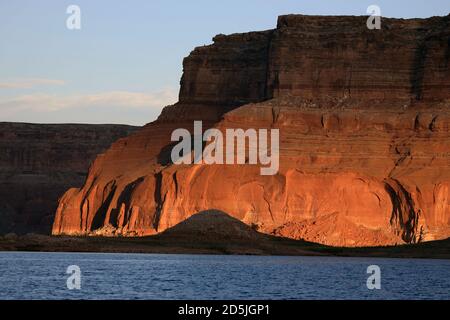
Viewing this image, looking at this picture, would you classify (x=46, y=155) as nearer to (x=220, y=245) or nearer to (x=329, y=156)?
(x=329, y=156)

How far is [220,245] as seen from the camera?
93125mm

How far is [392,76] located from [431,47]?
4.18 metres

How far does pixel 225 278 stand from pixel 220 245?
33.4 meters

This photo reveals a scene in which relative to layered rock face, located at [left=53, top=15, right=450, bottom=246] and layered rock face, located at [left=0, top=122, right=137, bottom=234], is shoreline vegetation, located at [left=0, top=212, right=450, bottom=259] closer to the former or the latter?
layered rock face, located at [left=53, top=15, right=450, bottom=246]

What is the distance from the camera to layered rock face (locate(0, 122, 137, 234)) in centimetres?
18312

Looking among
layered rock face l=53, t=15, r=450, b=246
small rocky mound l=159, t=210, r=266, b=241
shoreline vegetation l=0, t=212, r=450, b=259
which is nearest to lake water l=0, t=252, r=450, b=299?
shoreline vegetation l=0, t=212, r=450, b=259

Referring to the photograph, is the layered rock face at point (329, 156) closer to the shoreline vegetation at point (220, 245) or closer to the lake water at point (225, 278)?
the shoreline vegetation at point (220, 245)

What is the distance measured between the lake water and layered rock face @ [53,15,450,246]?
27.0 ft

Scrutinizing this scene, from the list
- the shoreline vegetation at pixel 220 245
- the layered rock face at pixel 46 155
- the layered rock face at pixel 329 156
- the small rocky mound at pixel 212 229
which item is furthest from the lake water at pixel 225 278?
the layered rock face at pixel 46 155

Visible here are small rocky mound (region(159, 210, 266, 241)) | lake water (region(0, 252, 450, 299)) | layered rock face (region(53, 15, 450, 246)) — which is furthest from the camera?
layered rock face (region(53, 15, 450, 246))

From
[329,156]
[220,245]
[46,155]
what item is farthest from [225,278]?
[46,155]
